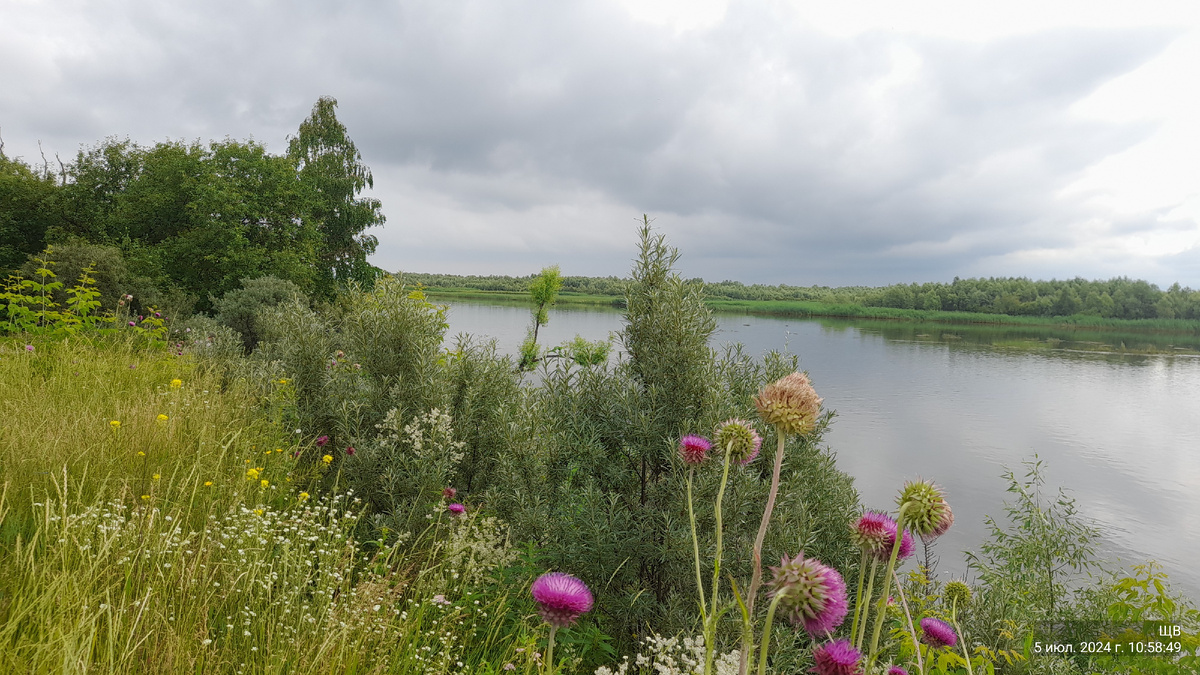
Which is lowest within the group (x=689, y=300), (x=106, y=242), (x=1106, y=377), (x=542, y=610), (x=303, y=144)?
(x=1106, y=377)

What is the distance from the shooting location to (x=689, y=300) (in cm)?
405

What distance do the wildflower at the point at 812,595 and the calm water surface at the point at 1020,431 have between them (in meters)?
2.84

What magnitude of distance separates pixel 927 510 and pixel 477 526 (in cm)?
341

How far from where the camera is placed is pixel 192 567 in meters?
2.29

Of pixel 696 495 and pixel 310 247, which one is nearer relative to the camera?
pixel 696 495

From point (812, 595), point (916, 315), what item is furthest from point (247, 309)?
point (916, 315)

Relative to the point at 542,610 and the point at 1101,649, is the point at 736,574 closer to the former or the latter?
the point at 542,610

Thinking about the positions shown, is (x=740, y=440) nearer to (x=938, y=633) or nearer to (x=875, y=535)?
(x=875, y=535)

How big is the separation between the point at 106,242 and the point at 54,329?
15942 mm

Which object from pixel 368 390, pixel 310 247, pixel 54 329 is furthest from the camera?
pixel 310 247

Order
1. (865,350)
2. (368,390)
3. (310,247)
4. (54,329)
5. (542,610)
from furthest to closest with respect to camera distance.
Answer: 1. (865,350)
2. (310,247)
3. (54,329)
4. (368,390)
5. (542,610)

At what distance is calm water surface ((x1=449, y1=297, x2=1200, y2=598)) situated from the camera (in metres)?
12.2

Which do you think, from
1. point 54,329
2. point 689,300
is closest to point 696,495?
point 689,300

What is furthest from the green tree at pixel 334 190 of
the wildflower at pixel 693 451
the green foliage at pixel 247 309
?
the wildflower at pixel 693 451
